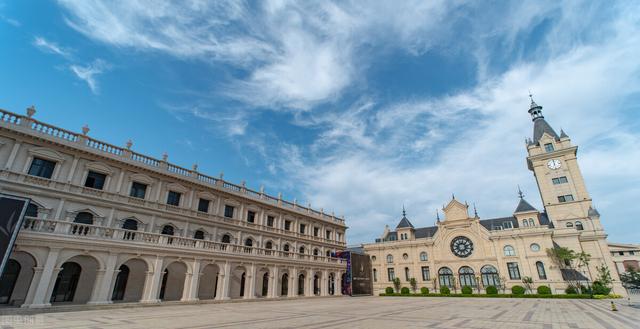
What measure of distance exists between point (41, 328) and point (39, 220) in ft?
29.8

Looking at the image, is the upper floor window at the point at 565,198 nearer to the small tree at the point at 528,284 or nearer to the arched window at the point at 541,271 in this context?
the arched window at the point at 541,271

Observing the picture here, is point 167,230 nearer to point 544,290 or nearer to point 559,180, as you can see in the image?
point 544,290

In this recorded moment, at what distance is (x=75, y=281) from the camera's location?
1967cm

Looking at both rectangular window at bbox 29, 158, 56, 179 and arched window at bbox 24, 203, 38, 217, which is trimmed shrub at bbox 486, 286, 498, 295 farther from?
rectangular window at bbox 29, 158, 56, 179

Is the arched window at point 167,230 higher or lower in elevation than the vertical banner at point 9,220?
higher

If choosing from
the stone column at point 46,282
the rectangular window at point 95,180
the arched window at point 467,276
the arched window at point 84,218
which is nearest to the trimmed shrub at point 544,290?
the arched window at point 467,276

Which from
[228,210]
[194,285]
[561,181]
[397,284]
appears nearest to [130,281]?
[194,285]

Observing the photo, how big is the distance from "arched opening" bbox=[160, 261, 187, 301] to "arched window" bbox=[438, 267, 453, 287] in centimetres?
4019

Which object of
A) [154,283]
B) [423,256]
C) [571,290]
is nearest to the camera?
[154,283]

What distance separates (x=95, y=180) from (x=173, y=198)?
5954mm

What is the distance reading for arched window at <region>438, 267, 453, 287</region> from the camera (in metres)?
46.5

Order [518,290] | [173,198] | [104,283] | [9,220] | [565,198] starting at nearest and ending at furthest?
[9,220], [104,283], [173,198], [518,290], [565,198]

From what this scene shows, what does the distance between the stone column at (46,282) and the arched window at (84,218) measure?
177 inches

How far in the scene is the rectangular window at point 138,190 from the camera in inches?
916
